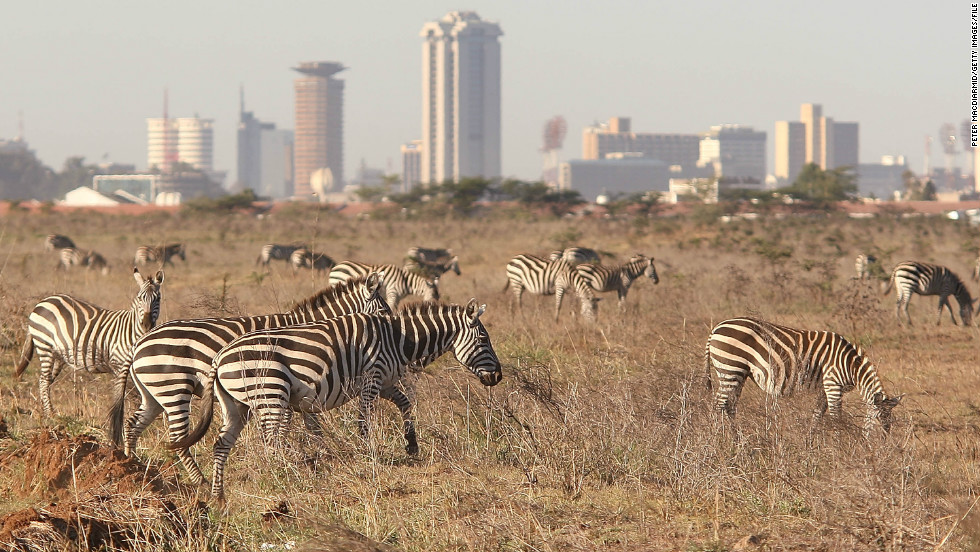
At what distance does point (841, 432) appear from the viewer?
677cm

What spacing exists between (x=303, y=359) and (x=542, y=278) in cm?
1122

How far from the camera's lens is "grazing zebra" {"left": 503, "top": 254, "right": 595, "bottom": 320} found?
16.8 meters

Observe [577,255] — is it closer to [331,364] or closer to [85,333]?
[85,333]

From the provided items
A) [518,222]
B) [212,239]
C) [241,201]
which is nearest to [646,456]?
[212,239]

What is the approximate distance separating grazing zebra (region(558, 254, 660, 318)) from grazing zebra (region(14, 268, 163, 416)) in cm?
843

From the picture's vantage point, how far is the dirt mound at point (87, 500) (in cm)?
523

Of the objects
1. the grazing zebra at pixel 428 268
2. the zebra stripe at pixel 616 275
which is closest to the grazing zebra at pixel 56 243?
the grazing zebra at pixel 428 268

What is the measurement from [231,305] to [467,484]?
559cm

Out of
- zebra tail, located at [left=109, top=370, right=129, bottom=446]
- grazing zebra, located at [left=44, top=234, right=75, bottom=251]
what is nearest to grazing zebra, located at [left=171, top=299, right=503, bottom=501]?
zebra tail, located at [left=109, top=370, right=129, bottom=446]

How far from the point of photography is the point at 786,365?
26.8 ft

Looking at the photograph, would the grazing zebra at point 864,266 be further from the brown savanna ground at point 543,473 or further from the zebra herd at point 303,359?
the zebra herd at point 303,359

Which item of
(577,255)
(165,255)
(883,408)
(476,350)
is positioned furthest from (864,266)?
(165,255)

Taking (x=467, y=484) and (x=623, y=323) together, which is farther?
(x=623, y=323)

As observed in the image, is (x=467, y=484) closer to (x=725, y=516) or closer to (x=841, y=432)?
(x=725, y=516)
